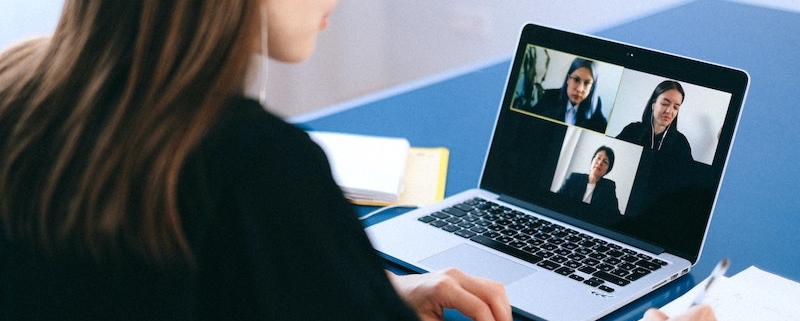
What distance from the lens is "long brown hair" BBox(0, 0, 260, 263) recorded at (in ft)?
2.38

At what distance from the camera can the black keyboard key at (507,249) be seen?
1155 mm

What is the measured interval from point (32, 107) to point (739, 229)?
873mm

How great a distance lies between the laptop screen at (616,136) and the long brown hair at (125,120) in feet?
1.97

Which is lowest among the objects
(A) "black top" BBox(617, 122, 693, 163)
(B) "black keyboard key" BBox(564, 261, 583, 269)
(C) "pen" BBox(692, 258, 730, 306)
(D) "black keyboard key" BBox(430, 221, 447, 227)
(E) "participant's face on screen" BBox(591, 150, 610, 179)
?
(D) "black keyboard key" BBox(430, 221, 447, 227)

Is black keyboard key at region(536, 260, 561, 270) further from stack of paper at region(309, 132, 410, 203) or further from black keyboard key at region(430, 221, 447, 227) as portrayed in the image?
stack of paper at region(309, 132, 410, 203)

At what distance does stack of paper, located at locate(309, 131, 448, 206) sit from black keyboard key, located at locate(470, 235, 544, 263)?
6.3 inches

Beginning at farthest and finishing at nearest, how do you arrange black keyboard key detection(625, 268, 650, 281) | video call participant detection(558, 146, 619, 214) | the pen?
video call participant detection(558, 146, 619, 214)
black keyboard key detection(625, 268, 650, 281)
the pen

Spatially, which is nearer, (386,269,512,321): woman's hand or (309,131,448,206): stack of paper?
(386,269,512,321): woman's hand

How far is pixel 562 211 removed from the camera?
→ 49.6 inches

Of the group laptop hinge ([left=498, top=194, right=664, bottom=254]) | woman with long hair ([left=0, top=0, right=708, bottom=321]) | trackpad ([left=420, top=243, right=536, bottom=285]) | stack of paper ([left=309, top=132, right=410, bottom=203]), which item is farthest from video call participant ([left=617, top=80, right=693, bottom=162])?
woman with long hair ([left=0, top=0, right=708, bottom=321])

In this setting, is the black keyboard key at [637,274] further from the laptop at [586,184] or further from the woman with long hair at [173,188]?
the woman with long hair at [173,188]

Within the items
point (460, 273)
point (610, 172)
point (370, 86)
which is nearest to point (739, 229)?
point (610, 172)

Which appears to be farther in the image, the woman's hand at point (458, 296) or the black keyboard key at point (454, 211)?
the black keyboard key at point (454, 211)

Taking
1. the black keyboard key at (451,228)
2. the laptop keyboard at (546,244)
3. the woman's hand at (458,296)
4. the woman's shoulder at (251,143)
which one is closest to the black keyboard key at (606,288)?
the laptop keyboard at (546,244)
